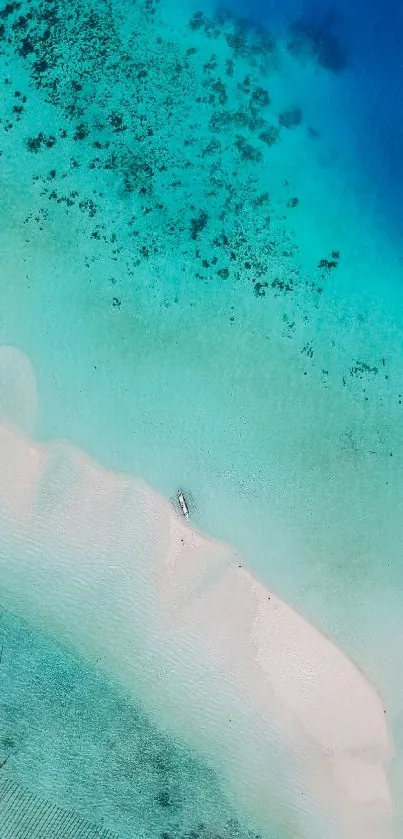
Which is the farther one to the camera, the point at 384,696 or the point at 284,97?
the point at 284,97

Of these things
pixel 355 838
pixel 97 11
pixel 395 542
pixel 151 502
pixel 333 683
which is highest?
pixel 97 11

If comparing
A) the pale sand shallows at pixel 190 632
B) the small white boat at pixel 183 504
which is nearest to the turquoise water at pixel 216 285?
the small white boat at pixel 183 504

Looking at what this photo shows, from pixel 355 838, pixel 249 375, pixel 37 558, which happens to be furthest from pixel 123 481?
pixel 355 838

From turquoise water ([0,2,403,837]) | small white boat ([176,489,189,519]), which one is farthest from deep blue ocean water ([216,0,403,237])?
small white boat ([176,489,189,519])

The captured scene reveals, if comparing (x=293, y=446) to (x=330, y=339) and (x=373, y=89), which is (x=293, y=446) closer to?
(x=330, y=339)

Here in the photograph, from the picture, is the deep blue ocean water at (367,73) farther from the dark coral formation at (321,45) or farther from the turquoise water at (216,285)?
the turquoise water at (216,285)

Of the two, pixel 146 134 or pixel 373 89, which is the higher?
pixel 373 89
